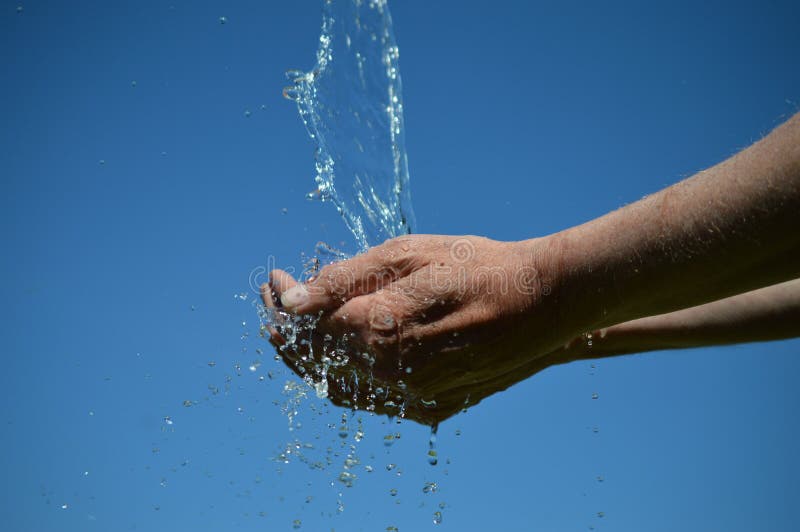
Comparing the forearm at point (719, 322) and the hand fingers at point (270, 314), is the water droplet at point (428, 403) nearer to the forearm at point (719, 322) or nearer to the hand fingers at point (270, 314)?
the hand fingers at point (270, 314)

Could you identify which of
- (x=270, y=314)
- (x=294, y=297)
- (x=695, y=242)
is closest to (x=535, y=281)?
(x=695, y=242)

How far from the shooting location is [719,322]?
3.10m

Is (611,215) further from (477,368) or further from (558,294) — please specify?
(477,368)

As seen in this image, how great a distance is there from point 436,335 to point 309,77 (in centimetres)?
242

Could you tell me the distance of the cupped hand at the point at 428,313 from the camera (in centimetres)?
202

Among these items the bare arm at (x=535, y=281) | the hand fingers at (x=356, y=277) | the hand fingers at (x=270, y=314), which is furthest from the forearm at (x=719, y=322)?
the hand fingers at (x=270, y=314)

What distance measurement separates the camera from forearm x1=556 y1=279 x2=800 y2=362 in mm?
3043

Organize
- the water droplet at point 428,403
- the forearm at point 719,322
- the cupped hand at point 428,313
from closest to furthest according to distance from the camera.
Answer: the cupped hand at point 428,313 → the water droplet at point 428,403 → the forearm at point 719,322

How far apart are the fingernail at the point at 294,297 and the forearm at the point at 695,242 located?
A: 35.4 inches

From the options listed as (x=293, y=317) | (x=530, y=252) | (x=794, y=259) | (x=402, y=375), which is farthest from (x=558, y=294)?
(x=293, y=317)

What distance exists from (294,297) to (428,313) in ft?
1.68

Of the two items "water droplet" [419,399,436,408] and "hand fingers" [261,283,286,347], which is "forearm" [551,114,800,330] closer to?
"water droplet" [419,399,436,408]

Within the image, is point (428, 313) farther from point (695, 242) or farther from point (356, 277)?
point (695, 242)

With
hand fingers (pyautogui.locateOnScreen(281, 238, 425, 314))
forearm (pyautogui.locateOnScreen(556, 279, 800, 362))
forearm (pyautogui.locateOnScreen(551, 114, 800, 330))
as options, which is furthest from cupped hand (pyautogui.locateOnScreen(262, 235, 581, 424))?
forearm (pyautogui.locateOnScreen(556, 279, 800, 362))
